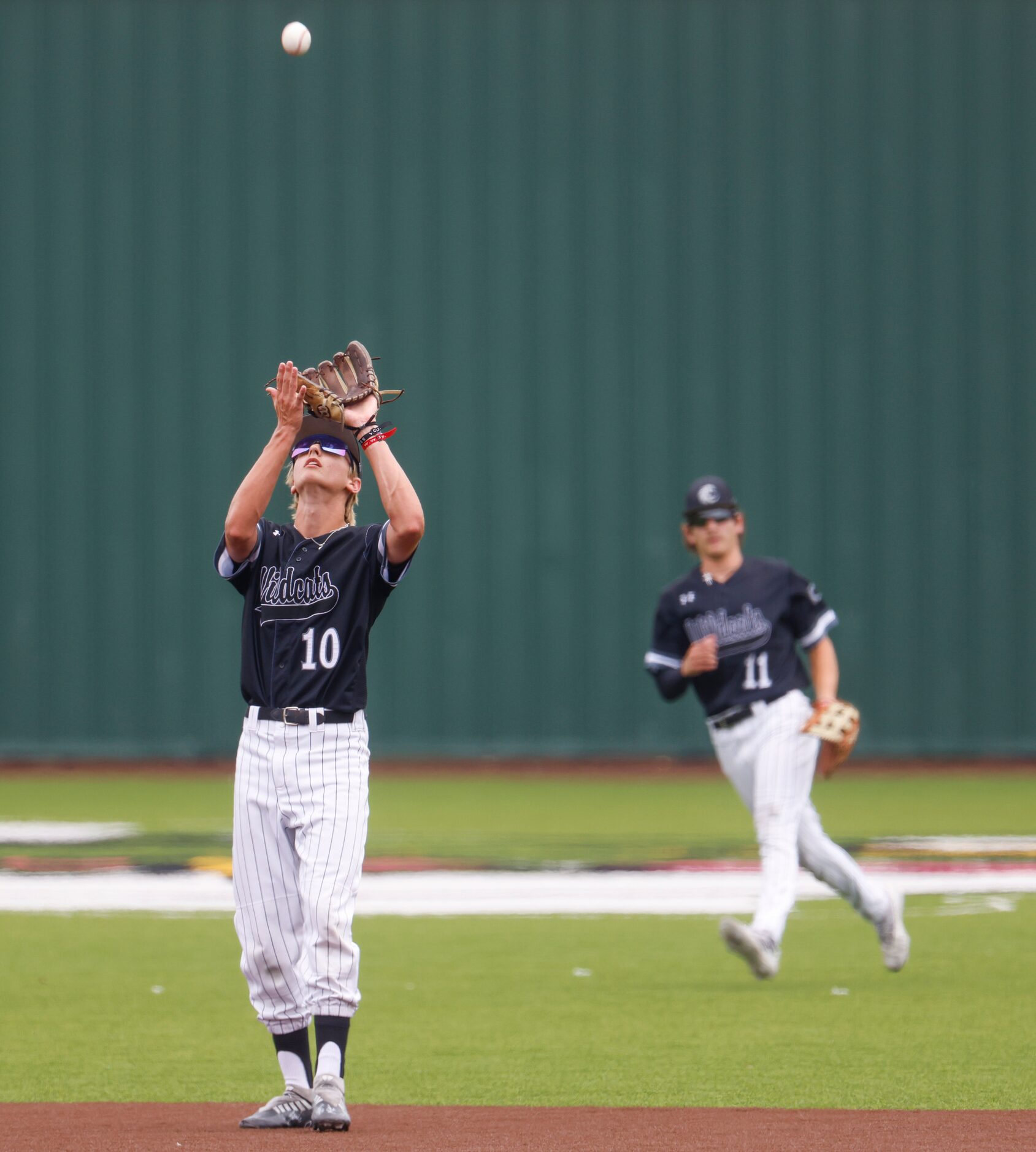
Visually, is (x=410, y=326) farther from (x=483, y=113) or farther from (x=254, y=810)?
(x=254, y=810)

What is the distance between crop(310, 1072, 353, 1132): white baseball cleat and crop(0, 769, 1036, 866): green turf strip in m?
6.17

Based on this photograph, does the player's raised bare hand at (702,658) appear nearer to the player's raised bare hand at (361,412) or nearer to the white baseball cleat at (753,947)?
the white baseball cleat at (753,947)

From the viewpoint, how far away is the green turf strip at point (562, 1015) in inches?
202

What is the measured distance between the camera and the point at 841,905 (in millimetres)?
9055

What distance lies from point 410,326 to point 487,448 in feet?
4.56

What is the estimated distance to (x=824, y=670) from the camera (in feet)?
23.5

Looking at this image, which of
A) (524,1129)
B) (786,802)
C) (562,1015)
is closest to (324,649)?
(524,1129)

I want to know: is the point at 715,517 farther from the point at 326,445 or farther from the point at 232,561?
the point at 232,561

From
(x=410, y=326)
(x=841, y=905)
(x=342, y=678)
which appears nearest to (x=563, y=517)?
(x=410, y=326)

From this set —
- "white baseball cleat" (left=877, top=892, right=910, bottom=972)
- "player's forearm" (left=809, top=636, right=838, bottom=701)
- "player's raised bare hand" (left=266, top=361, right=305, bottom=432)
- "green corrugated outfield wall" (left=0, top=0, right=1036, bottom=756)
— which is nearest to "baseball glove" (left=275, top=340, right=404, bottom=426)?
"player's raised bare hand" (left=266, top=361, right=305, bottom=432)

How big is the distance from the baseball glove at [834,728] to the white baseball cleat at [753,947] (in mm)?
732

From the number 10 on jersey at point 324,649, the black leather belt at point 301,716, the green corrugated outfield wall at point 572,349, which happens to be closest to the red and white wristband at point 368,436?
the number 10 on jersey at point 324,649

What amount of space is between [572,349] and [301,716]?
521 inches

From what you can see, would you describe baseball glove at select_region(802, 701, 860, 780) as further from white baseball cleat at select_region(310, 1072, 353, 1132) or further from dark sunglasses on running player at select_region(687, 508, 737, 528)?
white baseball cleat at select_region(310, 1072, 353, 1132)
